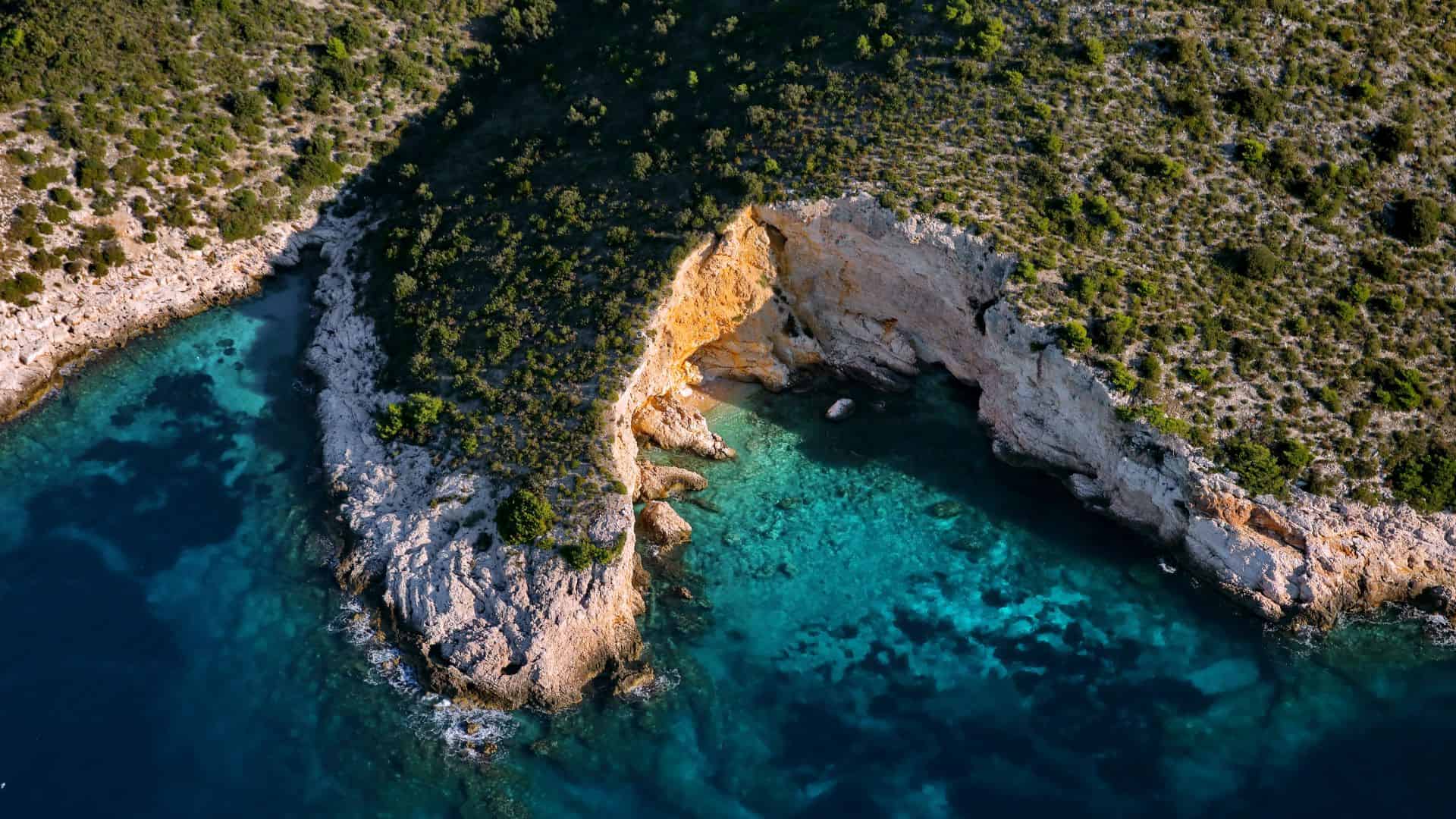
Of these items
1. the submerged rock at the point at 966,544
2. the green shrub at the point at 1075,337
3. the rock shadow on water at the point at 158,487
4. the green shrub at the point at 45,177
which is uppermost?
the green shrub at the point at 1075,337

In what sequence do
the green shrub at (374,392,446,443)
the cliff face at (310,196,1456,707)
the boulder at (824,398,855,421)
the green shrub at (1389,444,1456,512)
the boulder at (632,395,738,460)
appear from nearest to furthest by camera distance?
the cliff face at (310,196,1456,707)
the green shrub at (1389,444,1456,512)
the green shrub at (374,392,446,443)
the boulder at (632,395,738,460)
the boulder at (824,398,855,421)

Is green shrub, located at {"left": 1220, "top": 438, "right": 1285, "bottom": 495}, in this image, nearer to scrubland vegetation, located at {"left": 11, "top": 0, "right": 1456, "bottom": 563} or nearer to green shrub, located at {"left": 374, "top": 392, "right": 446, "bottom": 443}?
scrubland vegetation, located at {"left": 11, "top": 0, "right": 1456, "bottom": 563}

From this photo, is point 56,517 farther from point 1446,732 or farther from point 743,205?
point 1446,732

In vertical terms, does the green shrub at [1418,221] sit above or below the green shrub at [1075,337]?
above

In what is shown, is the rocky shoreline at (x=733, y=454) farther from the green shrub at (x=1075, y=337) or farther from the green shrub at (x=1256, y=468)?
the green shrub at (x=1075, y=337)

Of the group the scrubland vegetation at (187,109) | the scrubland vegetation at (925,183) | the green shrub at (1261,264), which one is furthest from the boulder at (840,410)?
the scrubland vegetation at (187,109)

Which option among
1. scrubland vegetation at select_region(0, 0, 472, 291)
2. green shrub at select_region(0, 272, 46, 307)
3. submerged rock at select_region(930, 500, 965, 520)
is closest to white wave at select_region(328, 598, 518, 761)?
submerged rock at select_region(930, 500, 965, 520)

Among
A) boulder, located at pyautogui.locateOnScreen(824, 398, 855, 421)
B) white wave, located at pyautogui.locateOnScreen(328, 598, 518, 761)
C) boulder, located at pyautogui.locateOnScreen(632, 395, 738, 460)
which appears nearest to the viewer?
white wave, located at pyautogui.locateOnScreen(328, 598, 518, 761)
